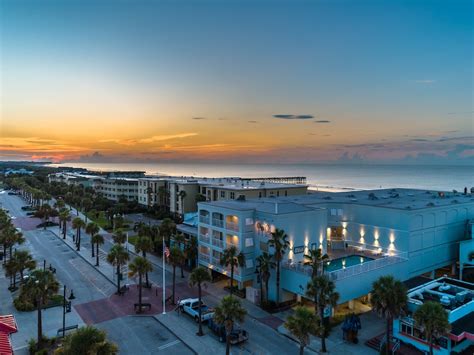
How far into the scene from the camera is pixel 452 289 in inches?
1321

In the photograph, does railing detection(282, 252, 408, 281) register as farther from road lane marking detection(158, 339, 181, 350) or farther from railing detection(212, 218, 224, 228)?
road lane marking detection(158, 339, 181, 350)

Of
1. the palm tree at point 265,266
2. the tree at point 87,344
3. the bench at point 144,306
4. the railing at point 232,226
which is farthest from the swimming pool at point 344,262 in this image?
the tree at point 87,344

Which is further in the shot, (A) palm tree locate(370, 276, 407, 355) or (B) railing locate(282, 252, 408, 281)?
(B) railing locate(282, 252, 408, 281)

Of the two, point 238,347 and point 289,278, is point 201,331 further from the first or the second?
point 289,278

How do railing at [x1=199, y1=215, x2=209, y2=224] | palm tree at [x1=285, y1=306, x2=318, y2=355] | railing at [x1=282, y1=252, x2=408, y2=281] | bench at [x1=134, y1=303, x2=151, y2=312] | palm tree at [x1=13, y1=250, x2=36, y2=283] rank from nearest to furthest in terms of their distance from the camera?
palm tree at [x1=285, y1=306, x2=318, y2=355], railing at [x1=282, y1=252, x2=408, y2=281], bench at [x1=134, y1=303, x2=151, y2=312], palm tree at [x1=13, y1=250, x2=36, y2=283], railing at [x1=199, y1=215, x2=209, y2=224]

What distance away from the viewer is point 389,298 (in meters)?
26.0

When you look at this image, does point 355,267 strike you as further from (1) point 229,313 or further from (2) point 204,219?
(2) point 204,219

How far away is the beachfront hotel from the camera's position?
38438 mm

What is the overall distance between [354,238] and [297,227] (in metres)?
12.4

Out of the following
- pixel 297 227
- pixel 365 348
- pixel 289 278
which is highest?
pixel 297 227

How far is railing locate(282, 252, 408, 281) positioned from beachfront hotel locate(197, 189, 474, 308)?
109 millimetres

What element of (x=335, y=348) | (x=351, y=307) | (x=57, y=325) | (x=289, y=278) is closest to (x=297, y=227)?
(x=289, y=278)

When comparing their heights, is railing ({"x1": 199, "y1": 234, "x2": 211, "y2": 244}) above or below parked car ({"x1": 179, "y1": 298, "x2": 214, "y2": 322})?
above

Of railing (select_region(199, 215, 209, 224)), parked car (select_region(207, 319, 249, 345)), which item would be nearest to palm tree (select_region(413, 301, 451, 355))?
parked car (select_region(207, 319, 249, 345))
